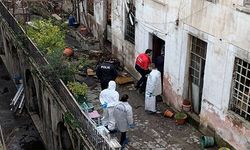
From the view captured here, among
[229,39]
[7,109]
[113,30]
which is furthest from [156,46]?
[7,109]

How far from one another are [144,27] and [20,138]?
8215mm

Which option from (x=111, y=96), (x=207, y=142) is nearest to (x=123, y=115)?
(x=111, y=96)

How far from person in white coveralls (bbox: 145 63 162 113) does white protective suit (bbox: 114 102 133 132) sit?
7.21 feet

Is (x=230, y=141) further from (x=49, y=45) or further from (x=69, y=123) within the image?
(x=49, y=45)

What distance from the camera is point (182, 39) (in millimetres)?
13406

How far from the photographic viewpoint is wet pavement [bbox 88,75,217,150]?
1257 centimetres

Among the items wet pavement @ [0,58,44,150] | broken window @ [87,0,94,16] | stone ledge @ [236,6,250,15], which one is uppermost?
stone ledge @ [236,6,250,15]

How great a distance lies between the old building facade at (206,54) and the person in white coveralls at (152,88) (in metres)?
0.64

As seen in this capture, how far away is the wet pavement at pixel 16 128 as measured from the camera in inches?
741

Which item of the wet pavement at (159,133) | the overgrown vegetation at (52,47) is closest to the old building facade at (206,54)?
the wet pavement at (159,133)

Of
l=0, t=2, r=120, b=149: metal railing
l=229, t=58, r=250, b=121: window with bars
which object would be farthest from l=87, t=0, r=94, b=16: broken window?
l=229, t=58, r=250, b=121: window with bars

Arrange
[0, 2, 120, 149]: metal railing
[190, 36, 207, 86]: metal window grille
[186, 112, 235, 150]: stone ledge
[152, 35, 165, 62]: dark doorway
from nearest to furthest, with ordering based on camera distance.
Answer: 1. [0, 2, 120, 149]: metal railing
2. [186, 112, 235, 150]: stone ledge
3. [190, 36, 207, 86]: metal window grille
4. [152, 35, 165, 62]: dark doorway

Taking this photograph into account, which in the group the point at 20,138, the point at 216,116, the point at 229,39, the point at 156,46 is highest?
the point at 229,39

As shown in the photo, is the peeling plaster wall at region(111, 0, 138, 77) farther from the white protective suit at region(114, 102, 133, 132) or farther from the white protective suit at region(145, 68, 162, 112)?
the white protective suit at region(114, 102, 133, 132)
